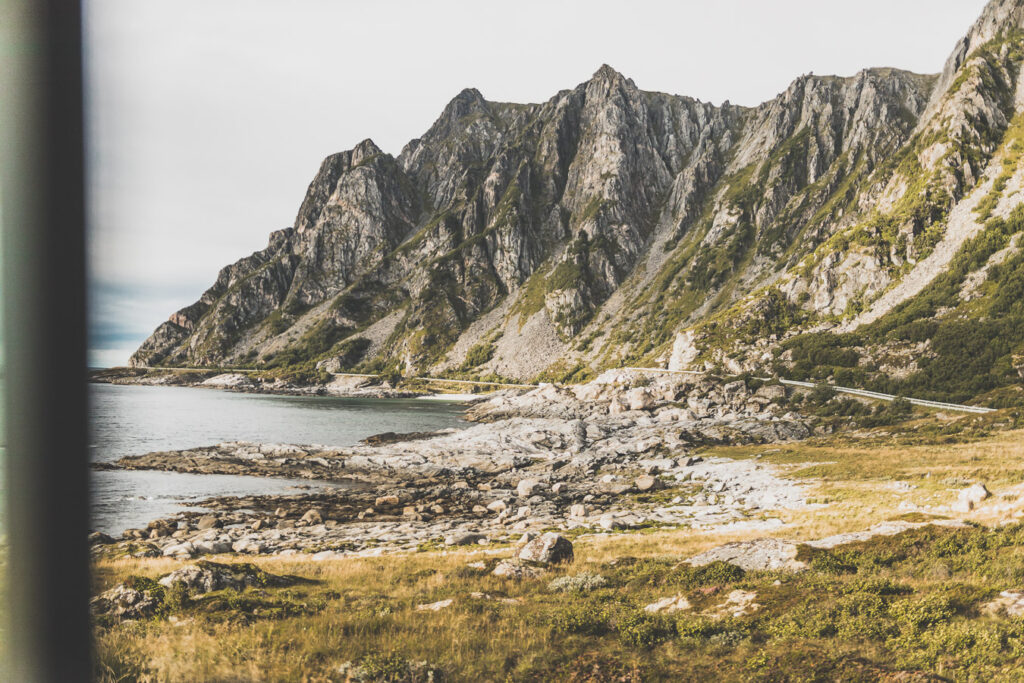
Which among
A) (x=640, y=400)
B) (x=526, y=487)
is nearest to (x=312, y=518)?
(x=526, y=487)

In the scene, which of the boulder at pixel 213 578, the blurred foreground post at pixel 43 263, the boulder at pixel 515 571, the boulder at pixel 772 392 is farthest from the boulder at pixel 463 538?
the boulder at pixel 772 392

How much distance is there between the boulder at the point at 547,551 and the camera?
72.2 ft

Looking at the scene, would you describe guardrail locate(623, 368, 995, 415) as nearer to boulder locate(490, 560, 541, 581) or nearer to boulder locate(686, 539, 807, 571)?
boulder locate(686, 539, 807, 571)

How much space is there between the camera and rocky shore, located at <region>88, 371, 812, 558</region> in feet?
115

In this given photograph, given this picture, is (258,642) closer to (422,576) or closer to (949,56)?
(422,576)

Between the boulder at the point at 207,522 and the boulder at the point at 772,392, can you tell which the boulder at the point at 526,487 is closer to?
the boulder at the point at 207,522

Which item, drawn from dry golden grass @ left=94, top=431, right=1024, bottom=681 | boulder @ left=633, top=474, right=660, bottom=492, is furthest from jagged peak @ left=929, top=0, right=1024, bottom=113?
dry golden grass @ left=94, top=431, right=1024, bottom=681

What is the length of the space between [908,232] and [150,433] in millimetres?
177992

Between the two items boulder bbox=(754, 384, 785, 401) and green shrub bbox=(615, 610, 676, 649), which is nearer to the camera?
green shrub bbox=(615, 610, 676, 649)

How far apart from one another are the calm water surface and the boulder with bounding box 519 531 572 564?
34.8 metres

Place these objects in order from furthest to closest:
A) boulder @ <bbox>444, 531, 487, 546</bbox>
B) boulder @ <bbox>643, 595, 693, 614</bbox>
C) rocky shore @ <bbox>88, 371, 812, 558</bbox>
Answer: rocky shore @ <bbox>88, 371, 812, 558</bbox> < boulder @ <bbox>444, 531, 487, 546</bbox> < boulder @ <bbox>643, 595, 693, 614</bbox>

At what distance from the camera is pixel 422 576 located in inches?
805

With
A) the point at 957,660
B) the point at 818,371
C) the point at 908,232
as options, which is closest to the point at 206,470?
the point at 957,660

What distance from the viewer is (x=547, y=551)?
2217cm
